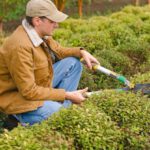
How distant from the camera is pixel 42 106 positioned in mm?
4641

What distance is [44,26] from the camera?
4527 mm

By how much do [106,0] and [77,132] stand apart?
15.4 meters

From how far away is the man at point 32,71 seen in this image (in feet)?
14.4

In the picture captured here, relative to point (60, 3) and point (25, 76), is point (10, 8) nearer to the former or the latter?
point (60, 3)

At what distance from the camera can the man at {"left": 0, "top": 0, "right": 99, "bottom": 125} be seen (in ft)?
14.4

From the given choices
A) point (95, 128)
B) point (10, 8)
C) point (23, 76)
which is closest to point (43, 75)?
point (23, 76)

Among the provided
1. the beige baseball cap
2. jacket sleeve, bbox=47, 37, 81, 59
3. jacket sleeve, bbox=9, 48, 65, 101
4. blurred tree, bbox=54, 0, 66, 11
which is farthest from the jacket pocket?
blurred tree, bbox=54, 0, 66, 11

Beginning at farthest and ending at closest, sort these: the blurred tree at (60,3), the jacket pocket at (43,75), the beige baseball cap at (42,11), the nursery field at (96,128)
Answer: the blurred tree at (60,3) < the jacket pocket at (43,75) < the beige baseball cap at (42,11) < the nursery field at (96,128)

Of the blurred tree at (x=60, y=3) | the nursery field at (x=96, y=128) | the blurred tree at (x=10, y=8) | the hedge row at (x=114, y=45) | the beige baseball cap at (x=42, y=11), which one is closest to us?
the nursery field at (x=96, y=128)

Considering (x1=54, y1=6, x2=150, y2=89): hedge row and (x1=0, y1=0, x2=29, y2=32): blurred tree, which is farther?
(x1=0, y1=0, x2=29, y2=32): blurred tree

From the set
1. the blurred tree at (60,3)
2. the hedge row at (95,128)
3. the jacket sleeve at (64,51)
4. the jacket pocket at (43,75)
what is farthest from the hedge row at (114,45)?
the blurred tree at (60,3)

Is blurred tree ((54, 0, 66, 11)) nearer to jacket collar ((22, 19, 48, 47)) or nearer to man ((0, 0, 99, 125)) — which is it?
man ((0, 0, 99, 125))

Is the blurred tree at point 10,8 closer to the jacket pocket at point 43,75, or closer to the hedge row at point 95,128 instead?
the jacket pocket at point 43,75

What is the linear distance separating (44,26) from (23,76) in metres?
0.50
